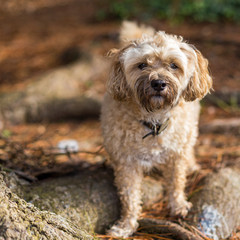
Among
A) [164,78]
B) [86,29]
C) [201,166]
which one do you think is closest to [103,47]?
[86,29]

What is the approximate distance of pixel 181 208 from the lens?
Result: 11.4ft

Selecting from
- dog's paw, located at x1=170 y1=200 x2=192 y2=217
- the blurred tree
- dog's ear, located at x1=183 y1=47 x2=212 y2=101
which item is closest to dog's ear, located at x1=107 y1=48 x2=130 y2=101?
dog's ear, located at x1=183 y1=47 x2=212 y2=101

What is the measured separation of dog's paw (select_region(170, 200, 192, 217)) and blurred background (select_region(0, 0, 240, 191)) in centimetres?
102

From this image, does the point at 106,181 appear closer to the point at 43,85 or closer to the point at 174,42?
the point at 174,42

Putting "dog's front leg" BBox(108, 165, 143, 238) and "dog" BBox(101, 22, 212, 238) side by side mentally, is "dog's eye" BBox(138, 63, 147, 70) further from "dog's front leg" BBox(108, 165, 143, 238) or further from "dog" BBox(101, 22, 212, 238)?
"dog's front leg" BBox(108, 165, 143, 238)

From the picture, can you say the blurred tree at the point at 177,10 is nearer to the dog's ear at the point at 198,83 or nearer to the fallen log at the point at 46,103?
the fallen log at the point at 46,103

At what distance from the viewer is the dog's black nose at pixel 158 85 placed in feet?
10.0

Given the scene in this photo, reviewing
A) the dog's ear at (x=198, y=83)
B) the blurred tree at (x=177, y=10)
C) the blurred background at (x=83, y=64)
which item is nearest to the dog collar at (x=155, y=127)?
the dog's ear at (x=198, y=83)

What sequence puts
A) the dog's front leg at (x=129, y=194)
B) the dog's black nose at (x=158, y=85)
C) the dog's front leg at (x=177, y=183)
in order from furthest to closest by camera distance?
1. the dog's front leg at (x=177, y=183)
2. the dog's front leg at (x=129, y=194)
3. the dog's black nose at (x=158, y=85)

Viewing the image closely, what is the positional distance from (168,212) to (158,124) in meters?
1.10

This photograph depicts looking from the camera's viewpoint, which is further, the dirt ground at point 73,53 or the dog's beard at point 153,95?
the dirt ground at point 73,53

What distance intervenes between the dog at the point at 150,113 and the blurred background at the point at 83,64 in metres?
0.39

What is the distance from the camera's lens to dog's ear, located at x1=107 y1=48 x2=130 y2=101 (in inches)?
131

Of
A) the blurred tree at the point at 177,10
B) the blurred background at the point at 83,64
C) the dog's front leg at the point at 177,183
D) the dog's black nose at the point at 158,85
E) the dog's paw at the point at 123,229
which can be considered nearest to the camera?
the dog's black nose at the point at 158,85
